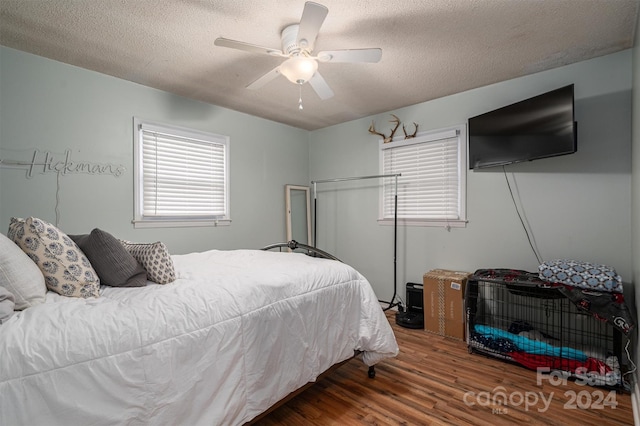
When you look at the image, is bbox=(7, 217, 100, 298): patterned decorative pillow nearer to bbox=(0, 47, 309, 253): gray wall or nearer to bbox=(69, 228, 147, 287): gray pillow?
bbox=(69, 228, 147, 287): gray pillow

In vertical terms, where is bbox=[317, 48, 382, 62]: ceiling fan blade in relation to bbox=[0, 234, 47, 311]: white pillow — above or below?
above

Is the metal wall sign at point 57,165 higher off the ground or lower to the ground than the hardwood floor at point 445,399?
higher

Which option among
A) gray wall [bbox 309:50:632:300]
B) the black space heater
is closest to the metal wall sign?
gray wall [bbox 309:50:632:300]

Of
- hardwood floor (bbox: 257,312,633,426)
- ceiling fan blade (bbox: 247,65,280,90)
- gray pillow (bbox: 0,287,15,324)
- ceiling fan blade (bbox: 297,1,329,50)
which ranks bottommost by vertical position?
hardwood floor (bbox: 257,312,633,426)

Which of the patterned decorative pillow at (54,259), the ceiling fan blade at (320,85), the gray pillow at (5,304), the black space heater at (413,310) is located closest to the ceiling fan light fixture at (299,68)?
the ceiling fan blade at (320,85)

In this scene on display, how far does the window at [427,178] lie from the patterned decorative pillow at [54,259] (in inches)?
124

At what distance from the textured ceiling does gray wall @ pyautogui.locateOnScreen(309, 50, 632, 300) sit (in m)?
Result: 0.24

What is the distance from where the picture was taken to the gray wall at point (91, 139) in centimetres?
232

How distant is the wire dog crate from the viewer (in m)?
2.19

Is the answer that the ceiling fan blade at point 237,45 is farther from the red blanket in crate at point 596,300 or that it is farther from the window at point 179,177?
the red blanket in crate at point 596,300

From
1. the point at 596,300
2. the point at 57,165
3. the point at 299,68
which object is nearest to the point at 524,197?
the point at 596,300

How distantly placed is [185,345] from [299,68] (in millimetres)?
1815

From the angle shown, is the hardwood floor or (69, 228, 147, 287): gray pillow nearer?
(69, 228, 147, 287): gray pillow

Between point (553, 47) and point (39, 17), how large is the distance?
12.0 feet
